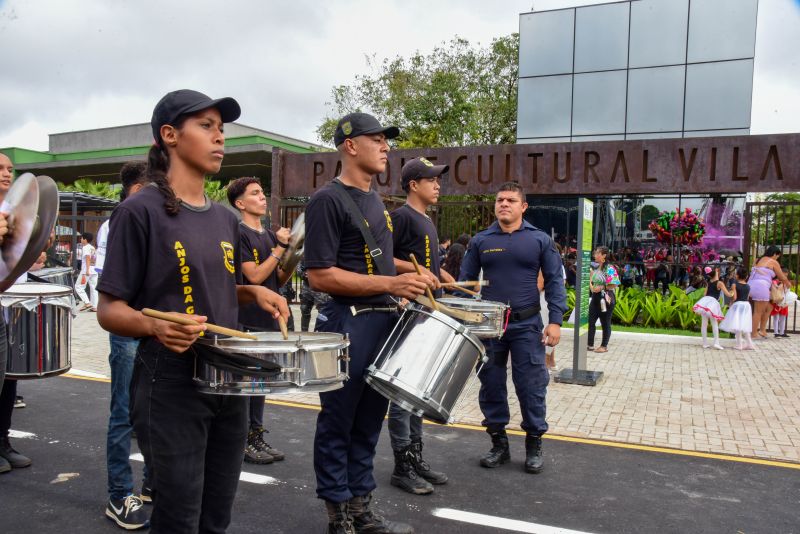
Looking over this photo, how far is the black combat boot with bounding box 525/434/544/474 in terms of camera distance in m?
4.80

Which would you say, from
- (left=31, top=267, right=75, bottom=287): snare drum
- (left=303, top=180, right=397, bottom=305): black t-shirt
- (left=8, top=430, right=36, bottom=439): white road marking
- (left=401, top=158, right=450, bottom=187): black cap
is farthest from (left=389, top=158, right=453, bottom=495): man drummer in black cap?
(left=8, top=430, right=36, bottom=439): white road marking

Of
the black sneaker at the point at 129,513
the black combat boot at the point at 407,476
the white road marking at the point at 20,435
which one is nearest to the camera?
the black sneaker at the point at 129,513

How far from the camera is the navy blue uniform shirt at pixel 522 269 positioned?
4.96 m

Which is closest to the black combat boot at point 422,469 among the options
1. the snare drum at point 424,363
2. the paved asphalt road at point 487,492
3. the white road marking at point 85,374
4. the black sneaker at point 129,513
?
the paved asphalt road at point 487,492

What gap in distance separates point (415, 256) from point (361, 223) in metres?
1.03

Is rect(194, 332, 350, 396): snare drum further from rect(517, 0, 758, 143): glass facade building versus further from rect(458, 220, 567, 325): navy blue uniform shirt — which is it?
rect(517, 0, 758, 143): glass facade building

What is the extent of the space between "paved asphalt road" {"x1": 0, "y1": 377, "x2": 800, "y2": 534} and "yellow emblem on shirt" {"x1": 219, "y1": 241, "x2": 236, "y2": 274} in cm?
201

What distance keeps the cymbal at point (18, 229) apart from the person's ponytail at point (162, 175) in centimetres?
47

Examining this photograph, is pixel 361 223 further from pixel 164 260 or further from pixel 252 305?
pixel 252 305

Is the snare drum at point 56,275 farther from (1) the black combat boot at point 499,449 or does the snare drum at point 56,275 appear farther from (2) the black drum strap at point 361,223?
(1) the black combat boot at point 499,449

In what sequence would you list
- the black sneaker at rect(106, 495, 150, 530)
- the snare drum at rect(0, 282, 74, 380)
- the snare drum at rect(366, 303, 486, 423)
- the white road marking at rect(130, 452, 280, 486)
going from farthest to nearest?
the white road marking at rect(130, 452, 280, 486) < the snare drum at rect(0, 282, 74, 380) < the black sneaker at rect(106, 495, 150, 530) < the snare drum at rect(366, 303, 486, 423)

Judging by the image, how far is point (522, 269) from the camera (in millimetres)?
5008

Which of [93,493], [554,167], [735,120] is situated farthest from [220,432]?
[735,120]

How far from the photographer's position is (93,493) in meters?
4.30
